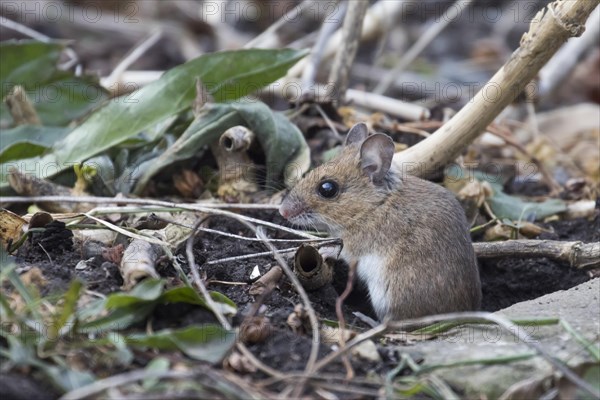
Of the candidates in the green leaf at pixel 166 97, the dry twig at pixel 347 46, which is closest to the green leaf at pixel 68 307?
the green leaf at pixel 166 97

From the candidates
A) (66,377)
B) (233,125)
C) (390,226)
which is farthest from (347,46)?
(66,377)

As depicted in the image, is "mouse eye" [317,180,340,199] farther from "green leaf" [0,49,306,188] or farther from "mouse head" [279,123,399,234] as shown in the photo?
"green leaf" [0,49,306,188]

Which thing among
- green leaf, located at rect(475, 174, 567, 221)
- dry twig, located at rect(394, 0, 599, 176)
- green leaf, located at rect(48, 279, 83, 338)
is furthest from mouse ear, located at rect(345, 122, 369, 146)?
green leaf, located at rect(48, 279, 83, 338)

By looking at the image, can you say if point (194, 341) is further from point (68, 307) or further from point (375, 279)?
point (375, 279)

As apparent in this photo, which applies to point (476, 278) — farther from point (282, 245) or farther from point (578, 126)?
point (578, 126)

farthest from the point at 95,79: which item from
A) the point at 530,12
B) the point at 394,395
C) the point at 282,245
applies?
the point at 530,12

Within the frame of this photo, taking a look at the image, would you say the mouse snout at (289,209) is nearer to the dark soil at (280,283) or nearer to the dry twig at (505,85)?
the dark soil at (280,283)
